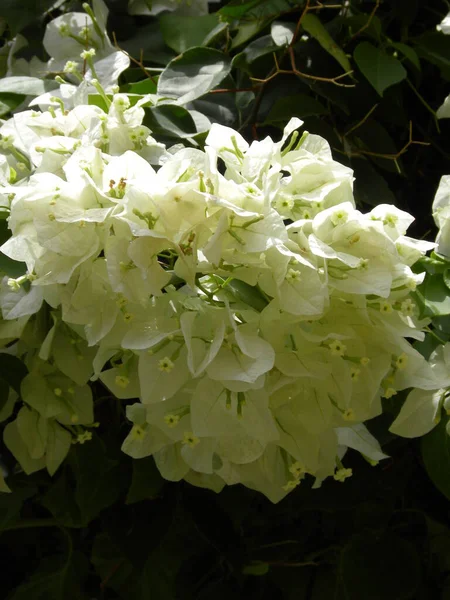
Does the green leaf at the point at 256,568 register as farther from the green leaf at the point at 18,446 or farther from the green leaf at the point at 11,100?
the green leaf at the point at 11,100

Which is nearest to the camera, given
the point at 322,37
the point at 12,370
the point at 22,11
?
the point at 12,370

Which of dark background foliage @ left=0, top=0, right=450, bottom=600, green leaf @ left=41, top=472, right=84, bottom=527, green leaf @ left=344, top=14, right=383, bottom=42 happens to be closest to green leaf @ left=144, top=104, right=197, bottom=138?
dark background foliage @ left=0, top=0, right=450, bottom=600

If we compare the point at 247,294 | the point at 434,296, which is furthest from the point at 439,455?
the point at 247,294

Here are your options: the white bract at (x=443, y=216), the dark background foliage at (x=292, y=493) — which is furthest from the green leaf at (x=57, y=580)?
the white bract at (x=443, y=216)

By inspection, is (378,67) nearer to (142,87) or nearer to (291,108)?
(291,108)

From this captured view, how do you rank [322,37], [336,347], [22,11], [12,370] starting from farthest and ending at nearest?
[22,11], [322,37], [12,370], [336,347]
